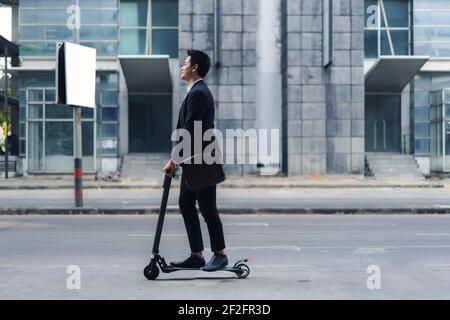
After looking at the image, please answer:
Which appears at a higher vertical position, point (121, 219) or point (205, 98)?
point (205, 98)

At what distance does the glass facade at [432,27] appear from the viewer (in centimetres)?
3300

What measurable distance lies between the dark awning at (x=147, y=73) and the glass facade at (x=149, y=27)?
56.6 inches

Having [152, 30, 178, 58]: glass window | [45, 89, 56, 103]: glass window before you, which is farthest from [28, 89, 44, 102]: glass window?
[152, 30, 178, 58]: glass window

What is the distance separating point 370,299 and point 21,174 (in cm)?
2880

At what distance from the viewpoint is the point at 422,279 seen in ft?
20.6

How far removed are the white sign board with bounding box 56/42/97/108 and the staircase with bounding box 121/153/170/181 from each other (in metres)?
14.8

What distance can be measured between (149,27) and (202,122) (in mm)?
27582

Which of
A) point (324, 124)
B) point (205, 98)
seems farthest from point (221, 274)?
point (324, 124)

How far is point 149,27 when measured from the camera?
32844 mm

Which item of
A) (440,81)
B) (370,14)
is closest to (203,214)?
(370,14)

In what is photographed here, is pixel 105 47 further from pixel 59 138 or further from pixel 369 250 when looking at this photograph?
pixel 369 250

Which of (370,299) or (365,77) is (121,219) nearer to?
(370,299)

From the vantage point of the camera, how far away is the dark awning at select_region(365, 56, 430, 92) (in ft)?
100

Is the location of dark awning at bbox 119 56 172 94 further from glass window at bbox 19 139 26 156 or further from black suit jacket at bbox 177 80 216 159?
black suit jacket at bbox 177 80 216 159
